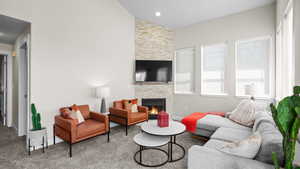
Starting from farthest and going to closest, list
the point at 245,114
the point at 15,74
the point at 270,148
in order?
the point at 15,74
the point at 245,114
the point at 270,148

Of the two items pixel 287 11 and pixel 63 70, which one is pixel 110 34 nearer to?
pixel 63 70

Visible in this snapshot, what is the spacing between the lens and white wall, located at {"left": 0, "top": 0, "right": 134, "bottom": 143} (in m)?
2.67

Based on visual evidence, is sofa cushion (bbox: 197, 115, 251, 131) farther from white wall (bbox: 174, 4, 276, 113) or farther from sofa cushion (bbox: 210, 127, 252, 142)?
white wall (bbox: 174, 4, 276, 113)

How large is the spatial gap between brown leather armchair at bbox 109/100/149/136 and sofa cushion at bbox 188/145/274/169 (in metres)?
2.08

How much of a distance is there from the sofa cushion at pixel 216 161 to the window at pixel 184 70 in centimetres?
331

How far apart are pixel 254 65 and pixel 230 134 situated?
2.33m

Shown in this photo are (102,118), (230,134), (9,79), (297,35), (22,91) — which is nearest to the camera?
(297,35)

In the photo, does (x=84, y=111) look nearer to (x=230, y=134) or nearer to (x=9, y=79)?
(x=9, y=79)

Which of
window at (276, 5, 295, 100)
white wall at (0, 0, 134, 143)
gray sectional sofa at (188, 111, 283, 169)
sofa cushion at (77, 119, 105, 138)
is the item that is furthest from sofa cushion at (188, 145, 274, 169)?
white wall at (0, 0, 134, 143)

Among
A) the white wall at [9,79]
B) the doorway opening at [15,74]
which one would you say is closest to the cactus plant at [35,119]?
the doorway opening at [15,74]

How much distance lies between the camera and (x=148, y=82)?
4652mm

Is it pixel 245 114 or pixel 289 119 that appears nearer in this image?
pixel 289 119

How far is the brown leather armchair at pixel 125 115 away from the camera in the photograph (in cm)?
336

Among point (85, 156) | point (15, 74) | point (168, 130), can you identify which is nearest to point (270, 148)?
point (168, 130)
